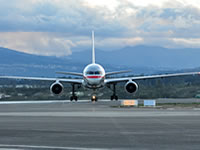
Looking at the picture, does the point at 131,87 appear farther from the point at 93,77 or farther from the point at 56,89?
the point at 56,89

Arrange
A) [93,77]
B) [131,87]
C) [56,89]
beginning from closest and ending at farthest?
[93,77] → [131,87] → [56,89]

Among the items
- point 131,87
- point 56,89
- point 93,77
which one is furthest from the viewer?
point 56,89

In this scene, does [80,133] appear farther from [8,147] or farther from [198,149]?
[198,149]

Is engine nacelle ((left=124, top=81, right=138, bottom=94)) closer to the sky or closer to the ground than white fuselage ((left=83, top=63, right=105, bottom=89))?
closer to the ground

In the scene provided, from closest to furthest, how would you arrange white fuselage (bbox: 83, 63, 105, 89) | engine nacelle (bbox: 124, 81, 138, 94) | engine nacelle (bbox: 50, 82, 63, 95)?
white fuselage (bbox: 83, 63, 105, 89)
engine nacelle (bbox: 124, 81, 138, 94)
engine nacelle (bbox: 50, 82, 63, 95)

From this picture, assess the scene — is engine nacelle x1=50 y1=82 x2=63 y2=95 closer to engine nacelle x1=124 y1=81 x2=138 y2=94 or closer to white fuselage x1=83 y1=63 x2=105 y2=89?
white fuselage x1=83 y1=63 x2=105 y2=89

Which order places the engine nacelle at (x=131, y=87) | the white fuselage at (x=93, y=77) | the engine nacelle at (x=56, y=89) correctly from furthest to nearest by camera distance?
the engine nacelle at (x=56, y=89) → the engine nacelle at (x=131, y=87) → the white fuselage at (x=93, y=77)

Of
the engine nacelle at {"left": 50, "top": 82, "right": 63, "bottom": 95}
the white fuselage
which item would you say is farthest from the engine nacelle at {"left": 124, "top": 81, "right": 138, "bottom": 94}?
the engine nacelle at {"left": 50, "top": 82, "right": 63, "bottom": 95}

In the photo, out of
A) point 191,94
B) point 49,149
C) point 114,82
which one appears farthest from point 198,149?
point 191,94

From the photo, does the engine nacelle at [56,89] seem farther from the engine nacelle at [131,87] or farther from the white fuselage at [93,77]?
the engine nacelle at [131,87]

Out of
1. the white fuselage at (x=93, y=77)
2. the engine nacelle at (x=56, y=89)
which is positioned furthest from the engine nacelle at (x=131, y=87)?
the engine nacelle at (x=56, y=89)

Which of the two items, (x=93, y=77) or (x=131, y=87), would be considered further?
(x=131, y=87)

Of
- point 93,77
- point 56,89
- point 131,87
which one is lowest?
point 56,89

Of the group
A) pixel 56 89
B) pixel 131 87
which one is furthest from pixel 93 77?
pixel 56 89
